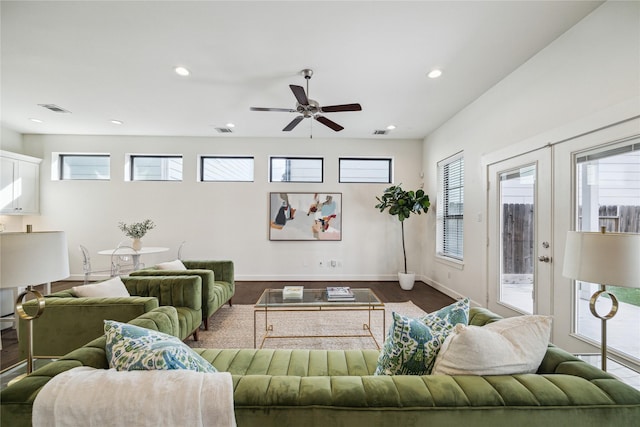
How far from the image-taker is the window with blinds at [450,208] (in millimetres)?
4406

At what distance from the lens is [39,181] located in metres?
5.32

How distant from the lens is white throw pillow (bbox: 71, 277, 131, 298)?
7.45 feet

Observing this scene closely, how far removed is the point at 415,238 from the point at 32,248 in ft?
17.7

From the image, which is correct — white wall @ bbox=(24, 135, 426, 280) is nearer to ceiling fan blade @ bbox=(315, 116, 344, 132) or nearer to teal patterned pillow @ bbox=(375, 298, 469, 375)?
ceiling fan blade @ bbox=(315, 116, 344, 132)

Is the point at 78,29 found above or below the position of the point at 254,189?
above

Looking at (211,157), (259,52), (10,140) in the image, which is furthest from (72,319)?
(10,140)

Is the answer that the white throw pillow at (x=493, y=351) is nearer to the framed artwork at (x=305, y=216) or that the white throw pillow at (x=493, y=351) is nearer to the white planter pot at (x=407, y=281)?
the white planter pot at (x=407, y=281)

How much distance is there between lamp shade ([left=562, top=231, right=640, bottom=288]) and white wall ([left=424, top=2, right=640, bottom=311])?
4.14 ft

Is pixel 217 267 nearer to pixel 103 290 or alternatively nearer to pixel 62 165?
pixel 103 290

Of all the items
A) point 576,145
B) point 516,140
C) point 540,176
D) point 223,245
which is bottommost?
point 223,245

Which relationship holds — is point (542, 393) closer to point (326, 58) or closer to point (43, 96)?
point (326, 58)

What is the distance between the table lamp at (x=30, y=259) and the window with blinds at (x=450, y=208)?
14.9ft

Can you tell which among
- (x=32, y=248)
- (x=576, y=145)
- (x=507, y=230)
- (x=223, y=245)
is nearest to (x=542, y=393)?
(x=32, y=248)

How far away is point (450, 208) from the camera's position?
15.6 ft
